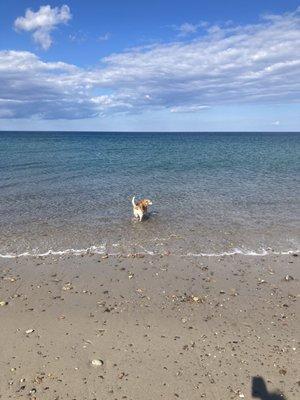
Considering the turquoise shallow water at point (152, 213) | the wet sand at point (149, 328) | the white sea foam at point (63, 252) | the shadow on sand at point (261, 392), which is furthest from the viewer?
the turquoise shallow water at point (152, 213)

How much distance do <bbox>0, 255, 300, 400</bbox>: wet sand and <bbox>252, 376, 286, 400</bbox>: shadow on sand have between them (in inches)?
0.9

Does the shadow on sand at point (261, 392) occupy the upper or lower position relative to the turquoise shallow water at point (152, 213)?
lower

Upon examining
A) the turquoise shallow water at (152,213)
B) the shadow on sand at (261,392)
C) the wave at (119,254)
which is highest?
the turquoise shallow water at (152,213)

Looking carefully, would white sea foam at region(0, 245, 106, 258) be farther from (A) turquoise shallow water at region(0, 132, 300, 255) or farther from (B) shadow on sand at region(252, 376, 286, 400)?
(B) shadow on sand at region(252, 376, 286, 400)

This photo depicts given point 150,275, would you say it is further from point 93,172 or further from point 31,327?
point 93,172

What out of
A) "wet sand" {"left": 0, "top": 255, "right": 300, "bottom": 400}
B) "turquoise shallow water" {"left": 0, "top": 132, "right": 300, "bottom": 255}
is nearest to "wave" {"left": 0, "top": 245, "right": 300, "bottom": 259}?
"turquoise shallow water" {"left": 0, "top": 132, "right": 300, "bottom": 255}

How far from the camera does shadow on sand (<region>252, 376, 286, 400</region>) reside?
25.5 ft

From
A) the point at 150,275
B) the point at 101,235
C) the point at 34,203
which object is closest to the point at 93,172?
the point at 34,203

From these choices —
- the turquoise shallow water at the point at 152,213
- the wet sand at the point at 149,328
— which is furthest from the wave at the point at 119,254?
the wet sand at the point at 149,328

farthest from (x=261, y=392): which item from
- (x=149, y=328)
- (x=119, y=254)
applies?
(x=119, y=254)

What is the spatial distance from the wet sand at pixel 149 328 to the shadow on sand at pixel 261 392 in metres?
0.02

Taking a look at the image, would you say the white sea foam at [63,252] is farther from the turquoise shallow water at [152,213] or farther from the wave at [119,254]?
the turquoise shallow water at [152,213]

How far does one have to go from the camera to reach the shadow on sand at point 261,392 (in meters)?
7.76

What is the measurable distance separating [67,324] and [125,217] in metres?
10.6
